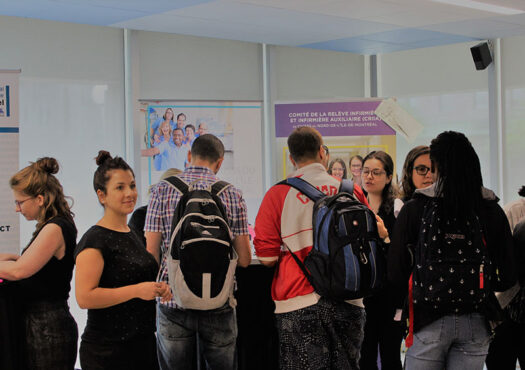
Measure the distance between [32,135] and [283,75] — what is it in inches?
115

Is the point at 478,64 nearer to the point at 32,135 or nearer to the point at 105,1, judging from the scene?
the point at 105,1

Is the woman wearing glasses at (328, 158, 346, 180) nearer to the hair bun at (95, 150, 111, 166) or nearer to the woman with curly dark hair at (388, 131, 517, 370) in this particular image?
the woman with curly dark hair at (388, 131, 517, 370)

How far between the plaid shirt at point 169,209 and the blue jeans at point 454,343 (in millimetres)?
977

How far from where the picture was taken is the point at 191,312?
9.29 ft

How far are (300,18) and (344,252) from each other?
11.8 feet

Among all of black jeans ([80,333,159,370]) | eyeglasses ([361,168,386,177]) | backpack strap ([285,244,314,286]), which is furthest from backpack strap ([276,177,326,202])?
eyeglasses ([361,168,386,177])

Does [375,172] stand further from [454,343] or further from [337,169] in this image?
[337,169]

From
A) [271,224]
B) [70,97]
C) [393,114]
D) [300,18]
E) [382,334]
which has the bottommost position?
[382,334]

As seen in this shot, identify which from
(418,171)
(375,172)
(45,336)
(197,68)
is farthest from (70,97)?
(45,336)

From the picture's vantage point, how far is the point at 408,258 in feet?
A: 8.12

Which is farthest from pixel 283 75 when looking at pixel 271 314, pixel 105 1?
pixel 271 314

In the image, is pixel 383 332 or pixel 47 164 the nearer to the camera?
pixel 47 164

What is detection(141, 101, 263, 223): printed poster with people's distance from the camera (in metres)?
5.75

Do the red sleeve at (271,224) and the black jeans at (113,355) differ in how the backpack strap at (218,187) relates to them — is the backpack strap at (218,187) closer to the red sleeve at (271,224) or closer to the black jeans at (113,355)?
the red sleeve at (271,224)
